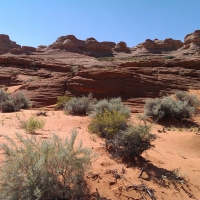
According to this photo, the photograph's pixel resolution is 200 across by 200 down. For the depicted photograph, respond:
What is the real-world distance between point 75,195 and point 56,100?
12574 millimetres

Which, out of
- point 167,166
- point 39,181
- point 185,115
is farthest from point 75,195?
point 185,115

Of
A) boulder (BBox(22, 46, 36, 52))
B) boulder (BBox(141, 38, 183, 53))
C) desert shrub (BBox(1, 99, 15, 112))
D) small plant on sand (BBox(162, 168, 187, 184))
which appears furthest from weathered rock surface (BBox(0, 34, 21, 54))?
small plant on sand (BBox(162, 168, 187, 184))

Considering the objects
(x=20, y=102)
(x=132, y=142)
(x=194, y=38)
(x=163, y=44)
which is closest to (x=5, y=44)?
(x=163, y=44)

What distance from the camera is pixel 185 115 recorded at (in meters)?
10.4

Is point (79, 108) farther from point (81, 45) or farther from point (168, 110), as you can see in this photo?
point (81, 45)

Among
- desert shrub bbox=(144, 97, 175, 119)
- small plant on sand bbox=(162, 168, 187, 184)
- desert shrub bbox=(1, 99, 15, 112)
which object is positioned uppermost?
small plant on sand bbox=(162, 168, 187, 184)

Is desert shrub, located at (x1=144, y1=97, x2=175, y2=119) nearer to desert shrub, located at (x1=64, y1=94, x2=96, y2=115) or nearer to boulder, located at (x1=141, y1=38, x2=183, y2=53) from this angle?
desert shrub, located at (x1=64, y1=94, x2=96, y2=115)

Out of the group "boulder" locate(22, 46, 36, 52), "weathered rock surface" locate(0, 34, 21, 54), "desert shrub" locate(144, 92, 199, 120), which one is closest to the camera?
"desert shrub" locate(144, 92, 199, 120)

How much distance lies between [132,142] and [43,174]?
7.46ft

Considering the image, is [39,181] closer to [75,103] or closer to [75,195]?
[75,195]

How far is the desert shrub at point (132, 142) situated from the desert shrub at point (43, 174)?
1.45m

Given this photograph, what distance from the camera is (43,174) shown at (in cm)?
258

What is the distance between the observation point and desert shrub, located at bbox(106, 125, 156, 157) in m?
4.28

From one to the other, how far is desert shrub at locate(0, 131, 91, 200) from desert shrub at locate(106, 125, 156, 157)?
145 centimetres
